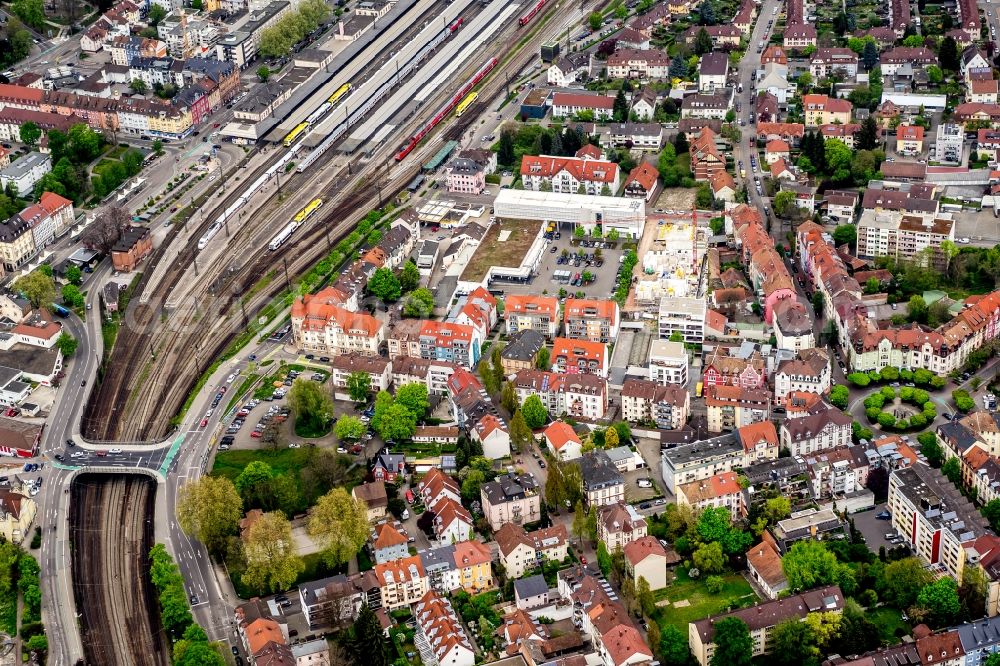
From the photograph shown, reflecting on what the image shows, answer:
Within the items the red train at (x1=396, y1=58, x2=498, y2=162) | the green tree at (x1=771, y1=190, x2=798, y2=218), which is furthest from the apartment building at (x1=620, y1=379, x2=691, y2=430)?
the red train at (x1=396, y1=58, x2=498, y2=162)

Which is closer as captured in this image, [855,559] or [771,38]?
[855,559]

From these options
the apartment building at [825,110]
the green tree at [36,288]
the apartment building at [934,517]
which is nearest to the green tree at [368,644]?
the apartment building at [934,517]

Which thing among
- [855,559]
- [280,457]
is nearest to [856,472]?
[855,559]

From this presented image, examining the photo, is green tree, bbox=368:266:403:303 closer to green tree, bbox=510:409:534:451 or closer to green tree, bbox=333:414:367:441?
green tree, bbox=333:414:367:441

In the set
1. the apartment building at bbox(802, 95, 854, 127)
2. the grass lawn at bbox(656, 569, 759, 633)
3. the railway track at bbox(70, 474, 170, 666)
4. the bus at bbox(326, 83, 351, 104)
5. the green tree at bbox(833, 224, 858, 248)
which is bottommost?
the railway track at bbox(70, 474, 170, 666)

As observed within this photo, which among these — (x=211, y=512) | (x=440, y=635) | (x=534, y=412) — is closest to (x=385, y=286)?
(x=534, y=412)

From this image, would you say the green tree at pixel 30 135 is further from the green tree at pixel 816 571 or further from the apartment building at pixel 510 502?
the green tree at pixel 816 571

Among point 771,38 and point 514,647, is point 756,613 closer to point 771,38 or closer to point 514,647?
point 514,647
